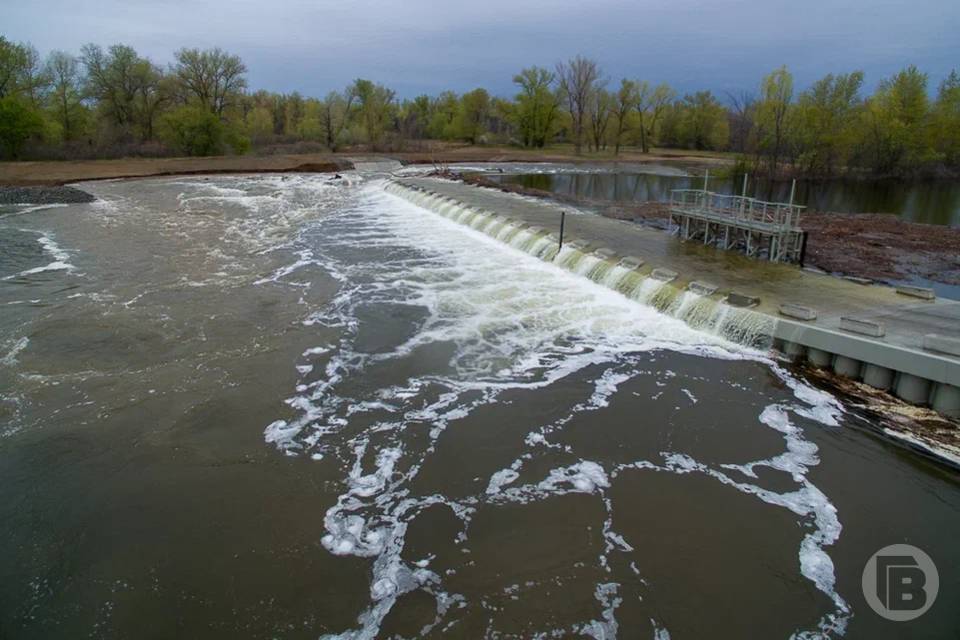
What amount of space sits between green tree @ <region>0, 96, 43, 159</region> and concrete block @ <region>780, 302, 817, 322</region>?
53753 mm

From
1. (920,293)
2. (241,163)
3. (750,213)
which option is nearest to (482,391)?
(920,293)

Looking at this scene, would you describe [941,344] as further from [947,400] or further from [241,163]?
[241,163]

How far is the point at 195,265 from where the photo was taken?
18047mm

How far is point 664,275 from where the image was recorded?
14.4 meters

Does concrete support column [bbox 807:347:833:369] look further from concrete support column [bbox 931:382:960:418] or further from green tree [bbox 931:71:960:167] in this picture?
green tree [bbox 931:71:960:167]

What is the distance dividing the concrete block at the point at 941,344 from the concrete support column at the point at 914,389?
0.53 metres

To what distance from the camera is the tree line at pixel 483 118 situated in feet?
152

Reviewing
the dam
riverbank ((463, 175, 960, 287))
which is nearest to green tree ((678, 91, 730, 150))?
riverbank ((463, 175, 960, 287))

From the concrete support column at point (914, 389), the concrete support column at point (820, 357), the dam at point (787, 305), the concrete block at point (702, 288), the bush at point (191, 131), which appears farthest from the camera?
the bush at point (191, 131)

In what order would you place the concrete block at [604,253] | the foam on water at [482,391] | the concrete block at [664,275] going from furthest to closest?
the concrete block at [604,253], the concrete block at [664,275], the foam on water at [482,391]

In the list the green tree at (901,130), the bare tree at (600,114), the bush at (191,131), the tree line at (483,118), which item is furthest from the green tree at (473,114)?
the green tree at (901,130)

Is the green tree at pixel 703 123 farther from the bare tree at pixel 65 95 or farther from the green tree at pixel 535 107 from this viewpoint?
the bare tree at pixel 65 95

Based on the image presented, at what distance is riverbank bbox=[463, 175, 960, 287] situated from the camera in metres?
16.7

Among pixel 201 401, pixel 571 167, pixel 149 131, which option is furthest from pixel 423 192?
pixel 149 131
